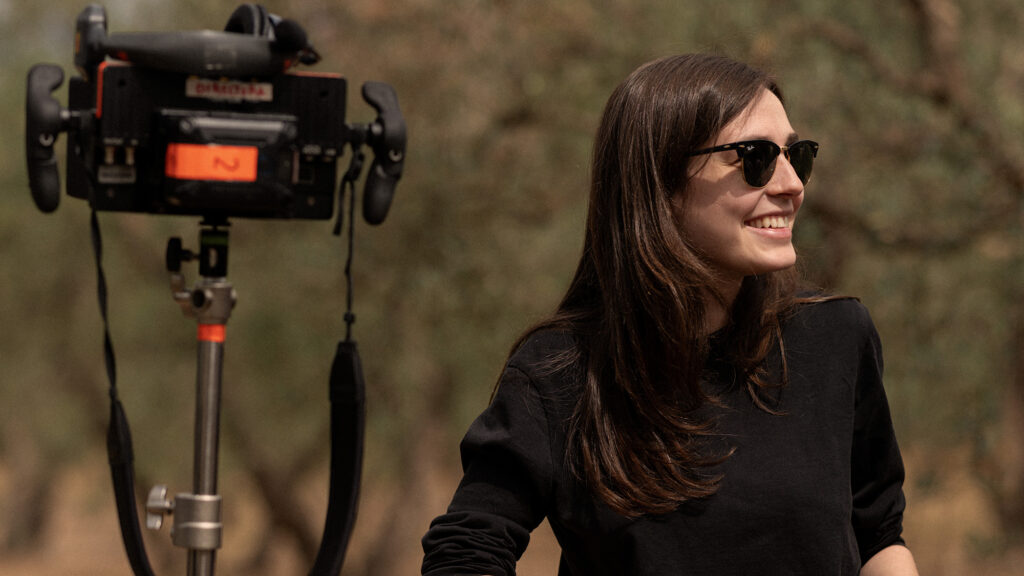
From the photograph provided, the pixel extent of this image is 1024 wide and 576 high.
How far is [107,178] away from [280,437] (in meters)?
9.90

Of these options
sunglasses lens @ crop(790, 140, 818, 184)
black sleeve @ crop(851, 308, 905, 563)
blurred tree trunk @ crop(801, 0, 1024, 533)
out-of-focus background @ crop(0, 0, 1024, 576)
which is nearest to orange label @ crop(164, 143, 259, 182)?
sunglasses lens @ crop(790, 140, 818, 184)

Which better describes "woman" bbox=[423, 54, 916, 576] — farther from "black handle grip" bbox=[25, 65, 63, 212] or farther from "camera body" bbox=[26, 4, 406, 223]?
"black handle grip" bbox=[25, 65, 63, 212]

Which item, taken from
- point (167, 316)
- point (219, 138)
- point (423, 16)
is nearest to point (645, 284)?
point (219, 138)

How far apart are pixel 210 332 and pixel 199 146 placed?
36cm

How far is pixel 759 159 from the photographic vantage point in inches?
78.1

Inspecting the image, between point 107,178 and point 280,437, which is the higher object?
point 107,178

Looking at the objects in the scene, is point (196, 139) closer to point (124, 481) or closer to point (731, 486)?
point (124, 481)

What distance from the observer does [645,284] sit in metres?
2.02

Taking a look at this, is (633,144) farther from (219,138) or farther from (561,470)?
(219,138)

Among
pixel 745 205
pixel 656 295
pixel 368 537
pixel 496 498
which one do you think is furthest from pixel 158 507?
pixel 368 537

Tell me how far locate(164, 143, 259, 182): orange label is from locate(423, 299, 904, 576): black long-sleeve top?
70 cm

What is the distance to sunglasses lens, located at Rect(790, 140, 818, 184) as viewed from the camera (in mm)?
2020

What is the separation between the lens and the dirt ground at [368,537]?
322 inches

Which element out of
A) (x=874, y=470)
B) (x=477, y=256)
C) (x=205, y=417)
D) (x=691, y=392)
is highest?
(x=691, y=392)
